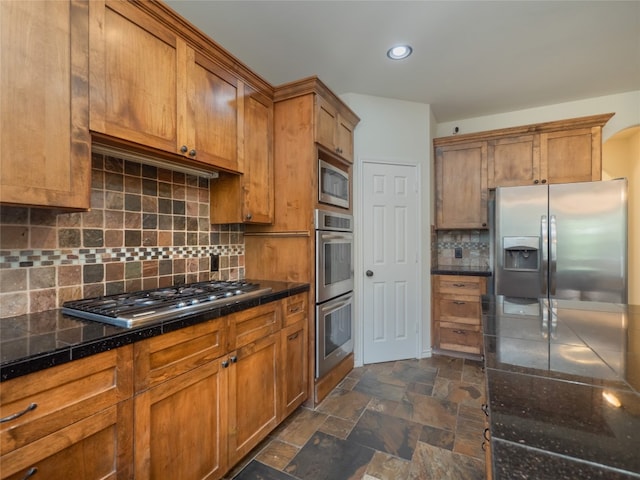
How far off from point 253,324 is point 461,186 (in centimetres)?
289

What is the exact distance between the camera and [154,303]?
1.38 m

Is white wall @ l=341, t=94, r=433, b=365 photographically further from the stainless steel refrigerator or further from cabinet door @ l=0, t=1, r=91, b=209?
cabinet door @ l=0, t=1, r=91, b=209

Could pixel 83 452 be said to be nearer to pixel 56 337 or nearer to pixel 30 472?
pixel 30 472

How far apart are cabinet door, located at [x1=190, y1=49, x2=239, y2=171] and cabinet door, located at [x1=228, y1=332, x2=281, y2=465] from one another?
1138 mm

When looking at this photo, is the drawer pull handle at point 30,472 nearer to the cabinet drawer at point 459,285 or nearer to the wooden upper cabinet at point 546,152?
the cabinet drawer at point 459,285

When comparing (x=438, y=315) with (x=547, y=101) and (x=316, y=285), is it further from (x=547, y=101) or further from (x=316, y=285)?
(x=547, y=101)

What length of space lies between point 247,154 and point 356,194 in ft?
4.19

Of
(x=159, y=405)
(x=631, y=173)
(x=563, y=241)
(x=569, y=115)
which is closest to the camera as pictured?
(x=159, y=405)

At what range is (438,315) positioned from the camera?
3299 millimetres

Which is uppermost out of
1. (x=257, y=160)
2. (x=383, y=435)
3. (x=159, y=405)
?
(x=257, y=160)

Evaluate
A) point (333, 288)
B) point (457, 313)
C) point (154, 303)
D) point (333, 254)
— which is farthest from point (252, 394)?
point (457, 313)

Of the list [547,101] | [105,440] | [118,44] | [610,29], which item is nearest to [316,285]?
[105,440]

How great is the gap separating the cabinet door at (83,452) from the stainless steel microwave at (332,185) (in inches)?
68.4

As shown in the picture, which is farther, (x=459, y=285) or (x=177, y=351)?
(x=459, y=285)
